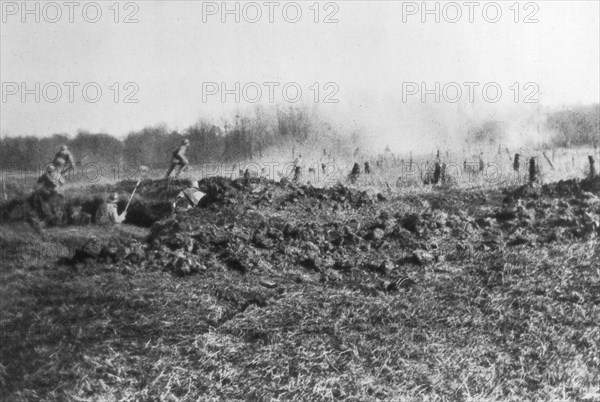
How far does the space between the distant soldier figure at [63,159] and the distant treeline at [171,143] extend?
0.55 ft

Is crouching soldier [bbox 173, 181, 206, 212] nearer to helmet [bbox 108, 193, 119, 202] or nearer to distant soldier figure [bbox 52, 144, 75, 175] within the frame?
helmet [bbox 108, 193, 119, 202]

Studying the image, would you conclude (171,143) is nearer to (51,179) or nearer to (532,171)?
(51,179)

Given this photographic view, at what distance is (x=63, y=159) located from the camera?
336 inches

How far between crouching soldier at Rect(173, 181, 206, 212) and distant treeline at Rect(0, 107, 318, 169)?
920 millimetres

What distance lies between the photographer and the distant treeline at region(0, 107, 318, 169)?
26.7ft

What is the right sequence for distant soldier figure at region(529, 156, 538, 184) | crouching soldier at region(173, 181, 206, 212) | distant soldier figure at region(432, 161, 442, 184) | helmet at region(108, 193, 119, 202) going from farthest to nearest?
distant soldier figure at region(432, 161, 442, 184), distant soldier figure at region(529, 156, 538, 184), helmet at region(108, 193, 119, 202), crouching soldier at region(173, 181, 206, 212)

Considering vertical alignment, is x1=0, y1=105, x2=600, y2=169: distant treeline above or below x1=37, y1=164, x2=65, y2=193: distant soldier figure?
above

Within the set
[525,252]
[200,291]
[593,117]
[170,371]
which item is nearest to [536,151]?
[593,117]

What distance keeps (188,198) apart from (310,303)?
3045mm

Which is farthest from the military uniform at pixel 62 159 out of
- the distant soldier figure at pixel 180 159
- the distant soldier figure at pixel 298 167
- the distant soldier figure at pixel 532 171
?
the distant soldier figure at pixel 532 171

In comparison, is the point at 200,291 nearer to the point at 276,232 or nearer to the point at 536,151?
the point at 276,232

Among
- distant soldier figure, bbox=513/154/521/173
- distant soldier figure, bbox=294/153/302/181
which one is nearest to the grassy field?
distant soldier figure, bbox=513/154/521/173

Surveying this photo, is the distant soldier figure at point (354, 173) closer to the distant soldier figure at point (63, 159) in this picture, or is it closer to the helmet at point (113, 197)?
the helmet at point (113, 197)

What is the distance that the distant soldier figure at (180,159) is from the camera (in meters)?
8.28
